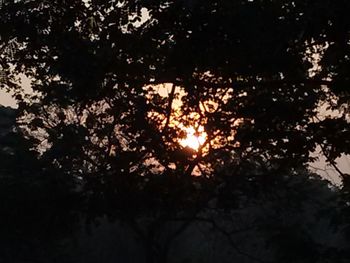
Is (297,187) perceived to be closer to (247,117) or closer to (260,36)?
(247,117)

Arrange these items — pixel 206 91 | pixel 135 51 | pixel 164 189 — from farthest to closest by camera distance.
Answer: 1. pixel 164 189
2. pixel 206 91
3. pixel 135 51

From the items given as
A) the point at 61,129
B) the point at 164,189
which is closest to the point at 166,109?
the point at 164,189

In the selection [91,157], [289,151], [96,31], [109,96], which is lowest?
[289,151]

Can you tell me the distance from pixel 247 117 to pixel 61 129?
11.7m

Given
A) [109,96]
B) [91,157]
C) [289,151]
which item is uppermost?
[91,157]

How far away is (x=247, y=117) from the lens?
33.9ft

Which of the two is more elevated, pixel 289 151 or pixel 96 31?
pixel 96 31

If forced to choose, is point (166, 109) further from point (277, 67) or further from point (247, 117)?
point (277, 67)

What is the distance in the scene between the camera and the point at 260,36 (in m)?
7.46

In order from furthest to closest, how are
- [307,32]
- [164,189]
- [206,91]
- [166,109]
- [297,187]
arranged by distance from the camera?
[297,187] → [164,189] → [166,109] → [206,91] → [307,32]

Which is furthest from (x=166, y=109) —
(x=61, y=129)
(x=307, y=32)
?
(x=61, y=129)

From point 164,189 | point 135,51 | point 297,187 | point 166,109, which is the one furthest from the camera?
point 297,187

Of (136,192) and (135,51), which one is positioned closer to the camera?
(135,51)

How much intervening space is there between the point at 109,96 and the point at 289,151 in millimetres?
2743
